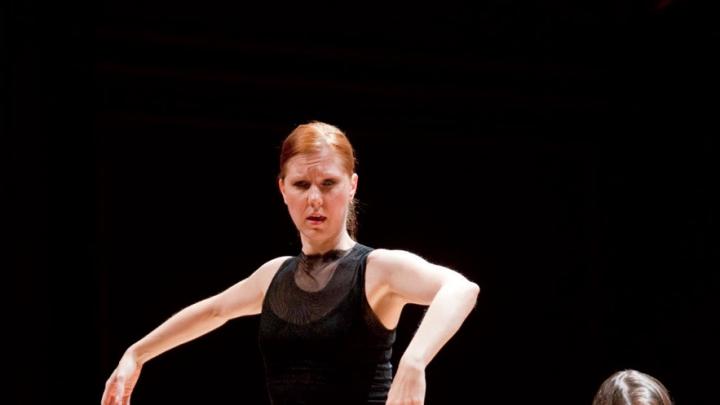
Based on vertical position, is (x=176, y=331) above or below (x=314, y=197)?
below

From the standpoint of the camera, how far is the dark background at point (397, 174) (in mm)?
2844

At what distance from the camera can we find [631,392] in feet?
5.52

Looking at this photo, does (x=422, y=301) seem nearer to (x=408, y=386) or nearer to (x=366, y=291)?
(x=366, y=291)

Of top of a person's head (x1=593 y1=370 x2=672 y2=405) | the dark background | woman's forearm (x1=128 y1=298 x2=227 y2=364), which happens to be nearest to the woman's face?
woman's forearm (x1=128 y1=298 x2=227 y2=364)

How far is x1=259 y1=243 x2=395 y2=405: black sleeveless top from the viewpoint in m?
1.79

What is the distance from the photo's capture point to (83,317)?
9.36 ft

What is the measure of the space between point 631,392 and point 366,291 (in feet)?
1.62

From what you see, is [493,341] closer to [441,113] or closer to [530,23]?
[441,113]

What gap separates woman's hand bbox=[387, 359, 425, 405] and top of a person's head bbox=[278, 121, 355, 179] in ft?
1.65

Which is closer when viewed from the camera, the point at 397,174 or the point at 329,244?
the point at 329,244

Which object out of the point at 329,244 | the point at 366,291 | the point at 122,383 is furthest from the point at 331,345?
the point at 122,383

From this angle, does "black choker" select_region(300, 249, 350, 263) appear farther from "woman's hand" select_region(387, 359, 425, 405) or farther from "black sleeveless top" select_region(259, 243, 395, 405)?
"woman's hand" select_region(387, 359, 425, 405)

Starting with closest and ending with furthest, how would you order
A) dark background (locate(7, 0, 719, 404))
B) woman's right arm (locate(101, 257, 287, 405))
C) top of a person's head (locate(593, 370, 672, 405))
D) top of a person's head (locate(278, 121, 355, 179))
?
top of a person's head (locate(593, 370, 672, 405))
top of a person's head (locate(278, 121, 355, 179))
woman's right arm (locate(101, 257, 287, 405))
dark background (locate(7, 0, 719, 404))

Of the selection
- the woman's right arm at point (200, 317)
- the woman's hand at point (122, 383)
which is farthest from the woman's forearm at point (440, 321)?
the woman's hand at point (122, 383)
